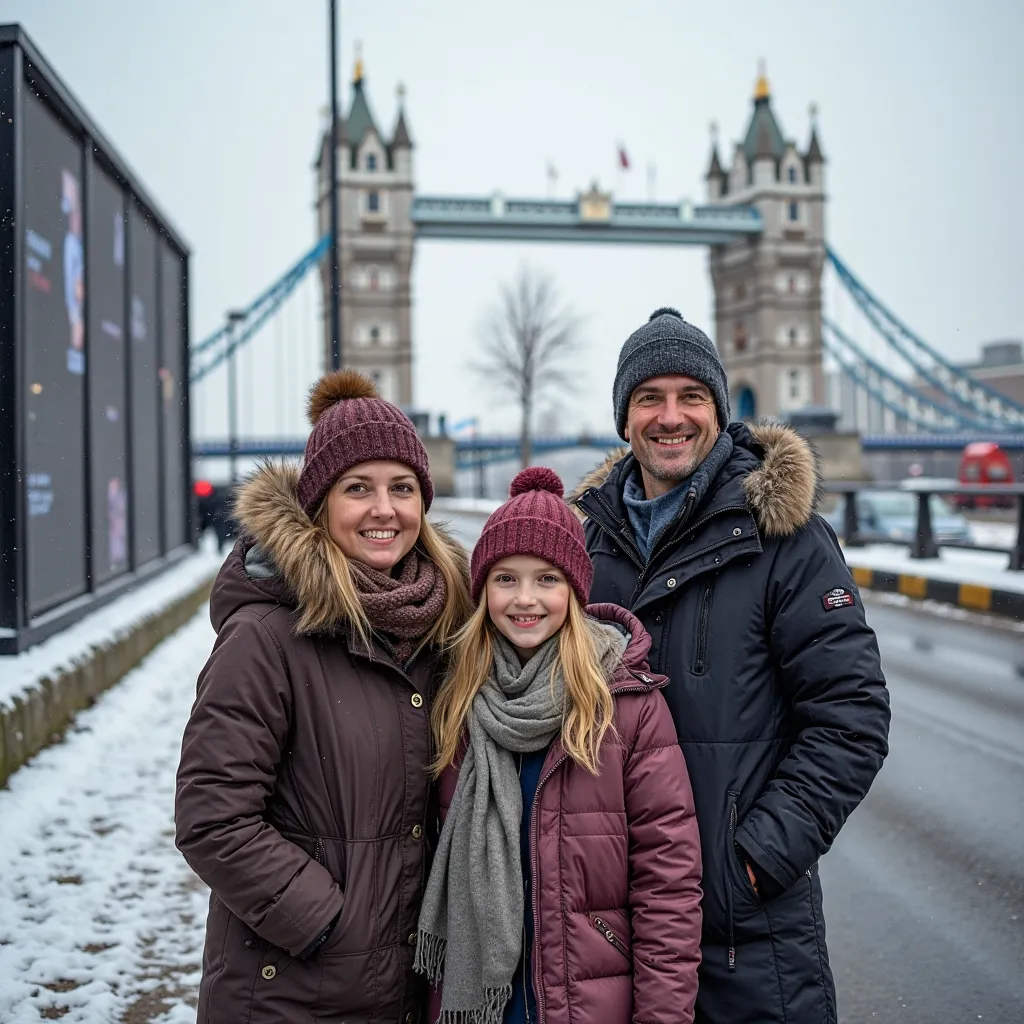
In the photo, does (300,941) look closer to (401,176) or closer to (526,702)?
(526,702)

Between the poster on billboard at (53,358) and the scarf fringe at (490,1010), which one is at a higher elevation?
the poster on billboard at (53,358)

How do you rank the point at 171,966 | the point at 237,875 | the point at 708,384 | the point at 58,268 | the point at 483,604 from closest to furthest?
the point at 237,875 < the point at 483,604 < the point at 708,384 < the point at 171,966 < the point at 58,268

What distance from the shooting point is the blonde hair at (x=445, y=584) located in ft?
6.69

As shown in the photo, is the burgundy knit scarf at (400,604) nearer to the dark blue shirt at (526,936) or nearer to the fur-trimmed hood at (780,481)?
the dark blue shirt at (526,936)

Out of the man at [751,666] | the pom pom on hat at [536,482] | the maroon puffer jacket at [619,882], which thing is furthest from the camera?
the pom pom on hat at [536,482]

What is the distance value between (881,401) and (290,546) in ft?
196

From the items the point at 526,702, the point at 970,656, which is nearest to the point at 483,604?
the point at 526,702

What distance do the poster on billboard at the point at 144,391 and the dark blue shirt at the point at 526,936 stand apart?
710 centimetres

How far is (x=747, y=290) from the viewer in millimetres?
64688

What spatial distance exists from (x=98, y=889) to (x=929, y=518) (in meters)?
10.9

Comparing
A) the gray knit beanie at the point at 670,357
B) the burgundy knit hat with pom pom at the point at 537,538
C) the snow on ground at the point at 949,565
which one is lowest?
the snow on ground at the point at 949,565

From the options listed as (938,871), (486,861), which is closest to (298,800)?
(486,861)

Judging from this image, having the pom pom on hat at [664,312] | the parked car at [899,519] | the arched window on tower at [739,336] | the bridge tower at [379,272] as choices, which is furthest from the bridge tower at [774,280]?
the pom pom on hat at [664,312]

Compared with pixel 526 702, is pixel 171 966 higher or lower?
lower
